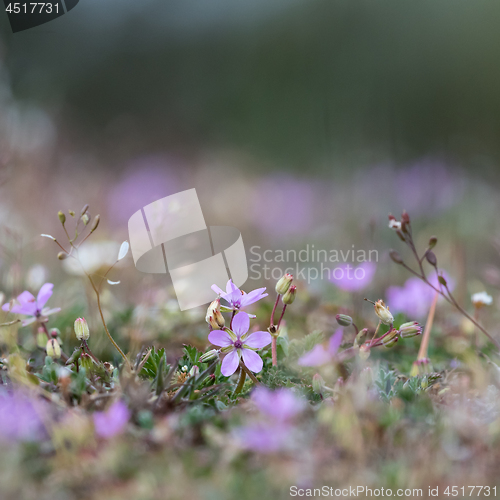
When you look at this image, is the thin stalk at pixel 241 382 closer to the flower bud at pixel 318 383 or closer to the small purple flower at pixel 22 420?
the flower bud at pixel 318 383

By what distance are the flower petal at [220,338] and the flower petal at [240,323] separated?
18 millimetres

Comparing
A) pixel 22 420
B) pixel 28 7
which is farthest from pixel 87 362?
pixel 28 7

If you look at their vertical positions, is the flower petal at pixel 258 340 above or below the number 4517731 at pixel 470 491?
above

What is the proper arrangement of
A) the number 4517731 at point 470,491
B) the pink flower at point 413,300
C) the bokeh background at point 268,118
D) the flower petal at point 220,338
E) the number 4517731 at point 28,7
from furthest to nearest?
1. the bokeh background at point 268,118
2. the number 4517731 at point 28,7
3. the pink flower at point 413,300
4. the flower petal at point 220,338
5. the number 4517731 at point 470,491

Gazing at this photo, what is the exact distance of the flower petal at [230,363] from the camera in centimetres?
76

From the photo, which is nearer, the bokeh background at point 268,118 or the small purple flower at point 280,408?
the small purple flower at point 280,408

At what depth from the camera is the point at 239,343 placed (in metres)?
0.79

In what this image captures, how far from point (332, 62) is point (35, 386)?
4.26 meters

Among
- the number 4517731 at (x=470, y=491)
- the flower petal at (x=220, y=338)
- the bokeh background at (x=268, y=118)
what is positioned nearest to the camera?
the number 4517731 at (x=470, y=491)

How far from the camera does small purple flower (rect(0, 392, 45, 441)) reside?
618mm

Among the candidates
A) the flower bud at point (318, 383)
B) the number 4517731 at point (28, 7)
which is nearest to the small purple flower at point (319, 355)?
the flower bud at point (318, 383)

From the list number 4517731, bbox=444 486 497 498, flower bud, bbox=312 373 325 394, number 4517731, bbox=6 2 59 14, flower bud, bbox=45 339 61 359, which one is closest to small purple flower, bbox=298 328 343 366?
flower bud, bbox=312 373 325 394

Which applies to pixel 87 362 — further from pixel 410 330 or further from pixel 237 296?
pixel 410 330

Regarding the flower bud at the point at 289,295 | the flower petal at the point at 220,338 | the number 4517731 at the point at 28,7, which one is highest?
the number 4517731 at the point at 28,7
